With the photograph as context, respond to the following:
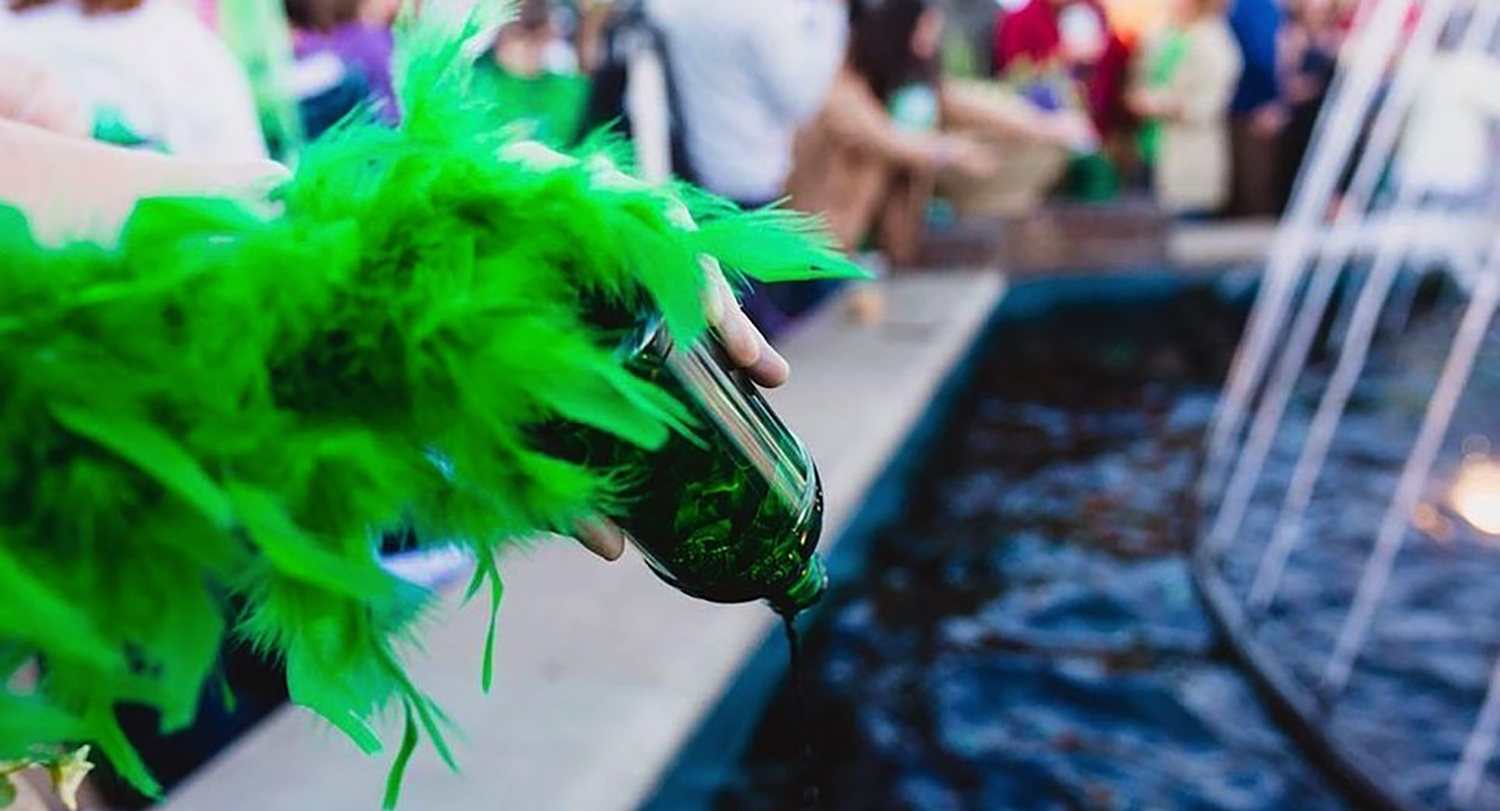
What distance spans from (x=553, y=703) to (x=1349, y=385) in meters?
4.22

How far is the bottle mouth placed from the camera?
96cm

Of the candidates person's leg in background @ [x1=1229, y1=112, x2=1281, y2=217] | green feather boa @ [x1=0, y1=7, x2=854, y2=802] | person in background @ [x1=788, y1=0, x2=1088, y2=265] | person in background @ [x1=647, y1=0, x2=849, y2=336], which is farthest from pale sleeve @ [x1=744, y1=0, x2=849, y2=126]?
person's leg in background @ [x1=1229, y1=112, x2=1281, y2=217]

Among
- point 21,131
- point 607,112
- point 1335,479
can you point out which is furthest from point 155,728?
point 1335,479

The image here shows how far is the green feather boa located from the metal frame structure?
252 centimetres

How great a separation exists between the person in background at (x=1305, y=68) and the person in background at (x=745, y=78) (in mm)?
4611

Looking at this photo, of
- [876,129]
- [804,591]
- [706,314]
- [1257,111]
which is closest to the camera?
[706,314]

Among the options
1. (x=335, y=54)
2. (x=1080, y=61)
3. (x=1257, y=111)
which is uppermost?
(x=335, y=54)

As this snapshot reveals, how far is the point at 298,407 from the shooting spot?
0.70m

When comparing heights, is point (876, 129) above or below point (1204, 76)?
above

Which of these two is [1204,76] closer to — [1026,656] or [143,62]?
[1026,656]


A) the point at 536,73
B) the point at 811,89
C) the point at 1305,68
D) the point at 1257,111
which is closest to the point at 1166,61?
the point at 1257,111

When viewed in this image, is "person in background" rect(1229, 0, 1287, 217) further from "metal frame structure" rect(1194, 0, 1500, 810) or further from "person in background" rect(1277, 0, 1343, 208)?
"metal frame structure" rect(1194, 0, 1500, 810)

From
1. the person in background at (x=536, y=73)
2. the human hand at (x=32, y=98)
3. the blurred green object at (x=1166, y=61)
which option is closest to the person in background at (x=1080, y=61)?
the blurred green object at (x=1166, y=61)

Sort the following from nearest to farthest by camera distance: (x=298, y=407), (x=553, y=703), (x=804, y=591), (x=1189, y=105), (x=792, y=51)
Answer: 1. (x=298, y=407)
2. (x=804, y=591)
3. (x=553, y=703)
4. (x=792, y=51)
5. (x=1189, y=105)
